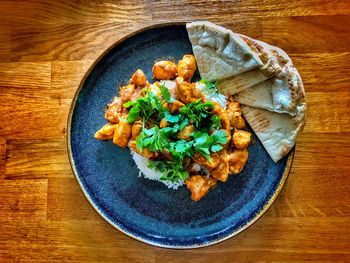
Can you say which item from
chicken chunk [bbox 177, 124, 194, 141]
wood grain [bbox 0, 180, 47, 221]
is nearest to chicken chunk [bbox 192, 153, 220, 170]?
chicken chunk [bbox 177, 124, 194, 141]

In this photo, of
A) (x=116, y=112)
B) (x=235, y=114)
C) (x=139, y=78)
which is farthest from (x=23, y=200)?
(x=235, y=114)

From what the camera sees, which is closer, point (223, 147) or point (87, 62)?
point (223, 147)

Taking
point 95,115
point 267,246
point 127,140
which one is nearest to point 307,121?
point 267,246

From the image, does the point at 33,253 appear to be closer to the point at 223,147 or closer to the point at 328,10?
the point at 223,147

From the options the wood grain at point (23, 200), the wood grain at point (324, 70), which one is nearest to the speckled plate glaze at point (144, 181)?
the wood grain at point (23, 200)

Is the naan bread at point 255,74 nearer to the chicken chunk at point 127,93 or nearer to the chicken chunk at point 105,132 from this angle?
the chicken chunk at point 127,93

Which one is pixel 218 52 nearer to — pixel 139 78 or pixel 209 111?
pixel 209 111

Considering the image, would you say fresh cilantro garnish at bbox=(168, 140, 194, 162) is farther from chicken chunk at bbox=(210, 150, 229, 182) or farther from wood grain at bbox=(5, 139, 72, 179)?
wood grain at bbox=(5, 139, 72, 179)

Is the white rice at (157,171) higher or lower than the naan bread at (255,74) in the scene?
lower
